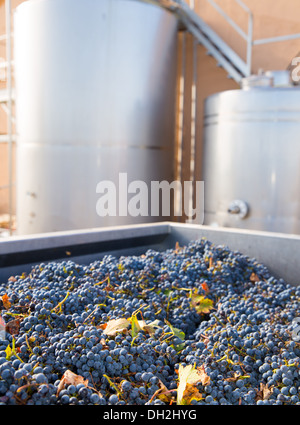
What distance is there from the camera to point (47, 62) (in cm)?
349

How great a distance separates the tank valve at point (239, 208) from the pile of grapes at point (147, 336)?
1.59 metres

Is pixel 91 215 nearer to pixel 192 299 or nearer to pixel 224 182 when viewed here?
pixel 224 182

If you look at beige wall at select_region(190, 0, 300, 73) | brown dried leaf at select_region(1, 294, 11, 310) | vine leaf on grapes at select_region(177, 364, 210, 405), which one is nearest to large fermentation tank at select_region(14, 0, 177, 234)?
beige wall at select_region(190, 0, 300, 73)

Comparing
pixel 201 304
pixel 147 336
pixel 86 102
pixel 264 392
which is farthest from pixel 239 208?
pixel 264 392

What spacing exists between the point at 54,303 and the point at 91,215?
242 cm

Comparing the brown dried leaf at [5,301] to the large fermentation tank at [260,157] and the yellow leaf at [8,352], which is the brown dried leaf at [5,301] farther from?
the large fermentation tank at [260,157]

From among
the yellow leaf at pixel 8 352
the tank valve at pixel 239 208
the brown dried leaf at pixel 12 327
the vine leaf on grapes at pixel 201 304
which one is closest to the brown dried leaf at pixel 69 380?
the yellow leaf at pixel 8 352

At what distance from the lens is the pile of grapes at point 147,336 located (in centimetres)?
83

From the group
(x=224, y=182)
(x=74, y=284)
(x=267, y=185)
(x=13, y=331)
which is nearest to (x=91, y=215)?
(x=224, y=182)

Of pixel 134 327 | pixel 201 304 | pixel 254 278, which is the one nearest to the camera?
pixel 134 327

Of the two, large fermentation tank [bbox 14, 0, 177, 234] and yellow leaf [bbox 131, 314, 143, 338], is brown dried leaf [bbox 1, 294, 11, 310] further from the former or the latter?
large fermentation tank [bbox 14, 0, 177, 234]

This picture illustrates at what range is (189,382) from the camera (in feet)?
2.84

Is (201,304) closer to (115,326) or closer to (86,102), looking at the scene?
(115,326)

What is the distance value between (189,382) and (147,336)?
0.21 meters
